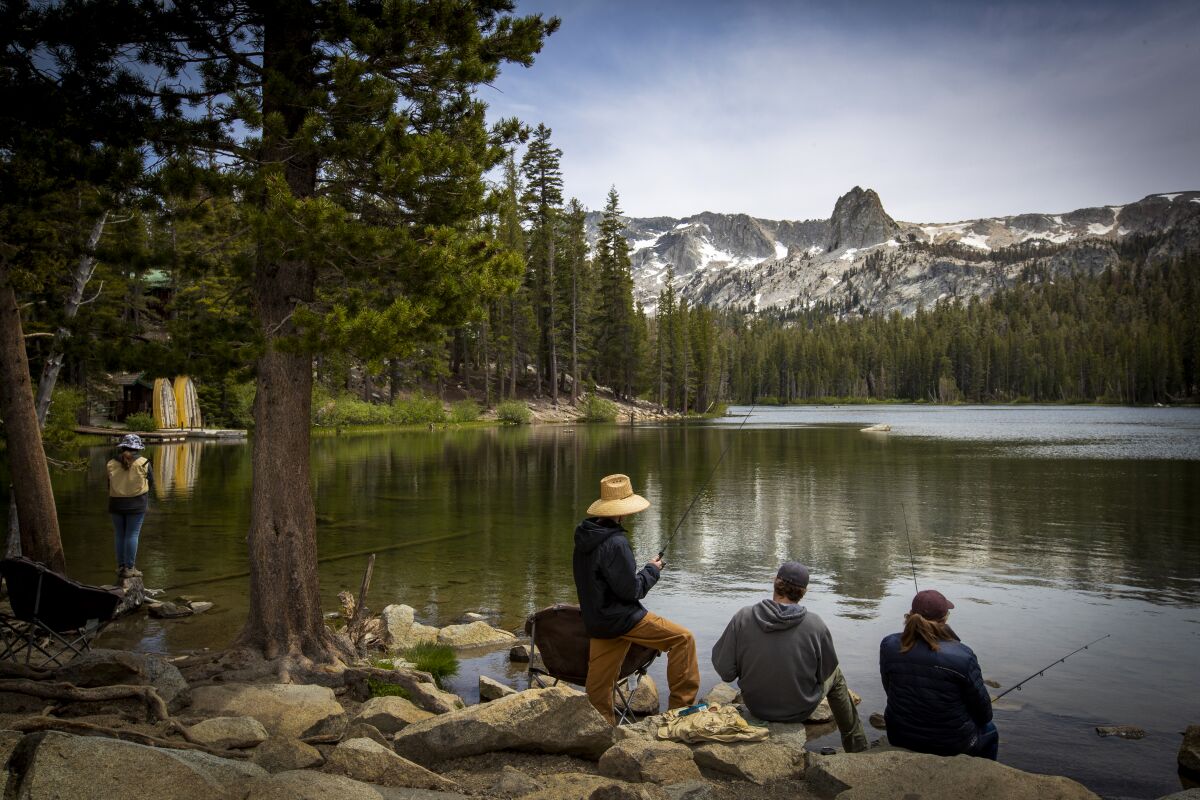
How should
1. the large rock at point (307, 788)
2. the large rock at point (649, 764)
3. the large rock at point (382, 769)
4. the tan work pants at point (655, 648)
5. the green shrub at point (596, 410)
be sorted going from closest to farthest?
the large rock at point (307, 788), the large rock at point (382, 769), the large rock at point (649, 764), the tan work pants at point (655, 648), the green shrub at point (596, 410)

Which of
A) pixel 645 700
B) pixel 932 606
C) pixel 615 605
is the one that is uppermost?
pixel 932 606

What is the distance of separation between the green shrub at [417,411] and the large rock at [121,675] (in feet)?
183

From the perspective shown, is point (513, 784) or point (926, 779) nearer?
point (926, 779)

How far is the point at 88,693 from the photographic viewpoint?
19.4 feet

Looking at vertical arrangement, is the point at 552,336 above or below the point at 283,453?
above

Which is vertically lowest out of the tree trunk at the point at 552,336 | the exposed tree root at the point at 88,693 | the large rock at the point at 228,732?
the large rock at the point at 228,732

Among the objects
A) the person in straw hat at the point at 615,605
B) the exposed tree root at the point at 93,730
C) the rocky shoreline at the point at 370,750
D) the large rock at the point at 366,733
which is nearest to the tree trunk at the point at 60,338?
the rocky shoreline at the point at 370,750

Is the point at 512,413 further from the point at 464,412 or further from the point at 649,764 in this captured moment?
the point at 649,764

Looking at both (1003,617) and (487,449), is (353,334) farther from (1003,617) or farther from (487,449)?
(487,449)

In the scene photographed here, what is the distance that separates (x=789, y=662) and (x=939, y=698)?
1.14m

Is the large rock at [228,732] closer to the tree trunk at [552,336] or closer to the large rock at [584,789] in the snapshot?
the large rock at [584,789]

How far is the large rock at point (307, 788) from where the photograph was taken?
160 inches

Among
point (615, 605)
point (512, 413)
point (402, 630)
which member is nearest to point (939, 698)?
point (615, 605)

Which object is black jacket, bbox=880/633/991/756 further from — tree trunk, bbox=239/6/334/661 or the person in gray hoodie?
tree trunk, bbox=239/6/334/661
